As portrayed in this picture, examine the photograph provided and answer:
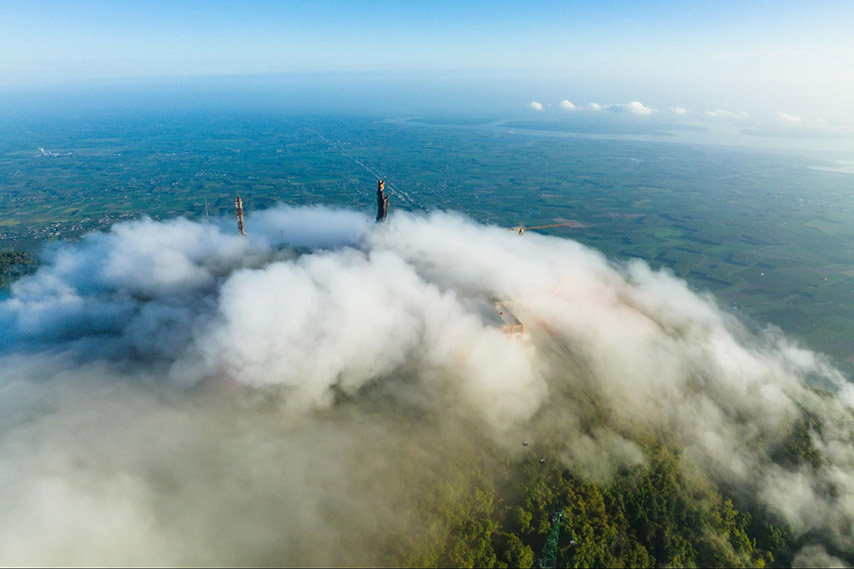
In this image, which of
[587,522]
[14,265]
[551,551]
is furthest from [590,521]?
[14,265]

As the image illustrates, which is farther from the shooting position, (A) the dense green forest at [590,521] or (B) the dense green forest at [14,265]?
(B) the dense green forest at [14,265]

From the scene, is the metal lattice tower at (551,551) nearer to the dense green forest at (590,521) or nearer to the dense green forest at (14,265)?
the dense green forest at (590,521)

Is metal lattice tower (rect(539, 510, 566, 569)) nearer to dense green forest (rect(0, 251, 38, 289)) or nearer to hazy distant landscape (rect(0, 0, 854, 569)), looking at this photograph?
hazy distant landscape (rect(0, 0, 854, 569))

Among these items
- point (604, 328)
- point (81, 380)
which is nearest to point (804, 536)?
point (604, 328)

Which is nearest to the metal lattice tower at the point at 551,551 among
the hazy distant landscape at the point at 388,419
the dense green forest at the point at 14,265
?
the hazy distant landscape at the point at 388,419

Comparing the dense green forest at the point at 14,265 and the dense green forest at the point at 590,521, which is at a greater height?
the dense green forest at the point at 590,521

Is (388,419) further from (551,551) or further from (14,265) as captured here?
(14,265)
